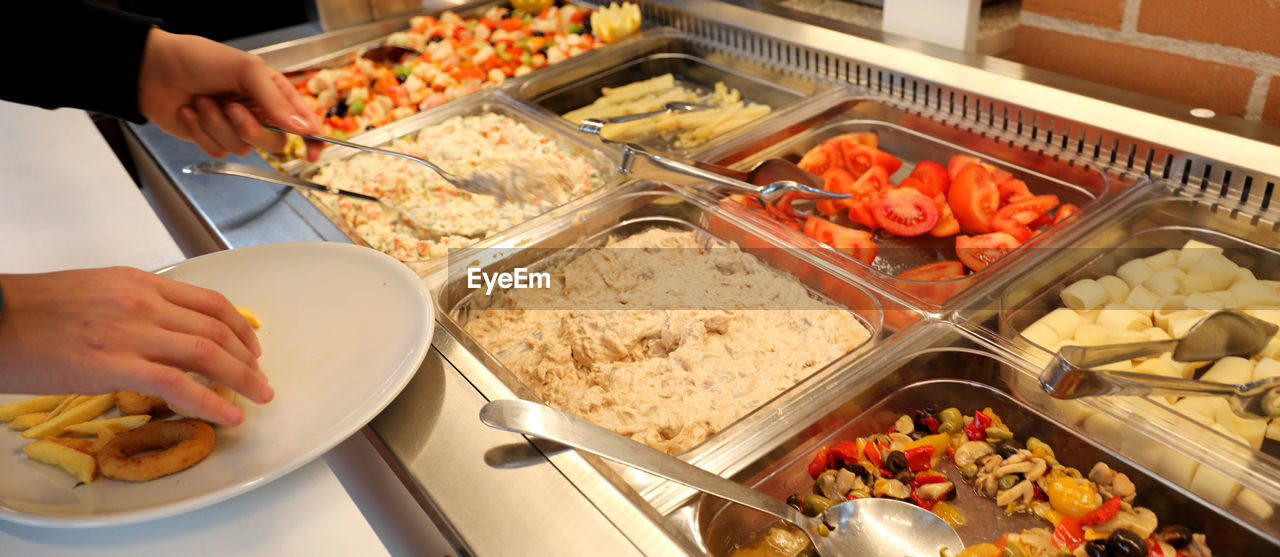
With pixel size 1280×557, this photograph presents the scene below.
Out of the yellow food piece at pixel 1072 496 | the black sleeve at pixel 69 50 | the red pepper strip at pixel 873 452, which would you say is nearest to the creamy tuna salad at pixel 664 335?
the red pepper strip at pixel 873 452

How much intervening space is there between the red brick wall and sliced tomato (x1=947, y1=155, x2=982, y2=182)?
1.20ft

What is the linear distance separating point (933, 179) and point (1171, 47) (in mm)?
531

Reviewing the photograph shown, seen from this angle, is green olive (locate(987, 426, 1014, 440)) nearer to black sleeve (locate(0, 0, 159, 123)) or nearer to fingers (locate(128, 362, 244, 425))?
fingers (locate(128, 362, 244, 425))

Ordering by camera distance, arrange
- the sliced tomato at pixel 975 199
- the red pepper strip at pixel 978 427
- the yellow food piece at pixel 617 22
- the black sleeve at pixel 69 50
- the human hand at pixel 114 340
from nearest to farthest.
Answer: the human hand at pixel 114 340, the red pepper strip at pixel 978 427, the black sleeve at pixel 69 50, the sliced tomato at pixel 975 199, the yellow food piece at pixel 617 22

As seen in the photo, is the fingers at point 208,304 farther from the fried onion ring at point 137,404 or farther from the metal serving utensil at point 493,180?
the metal serving utensil at point 493,180

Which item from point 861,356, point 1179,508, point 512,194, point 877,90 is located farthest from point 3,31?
point 1179,508

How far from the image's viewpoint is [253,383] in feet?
3.39

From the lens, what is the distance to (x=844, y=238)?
167 centimetres

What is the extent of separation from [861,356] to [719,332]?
276mm

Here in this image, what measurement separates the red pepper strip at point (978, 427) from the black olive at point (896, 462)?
5.6 inches

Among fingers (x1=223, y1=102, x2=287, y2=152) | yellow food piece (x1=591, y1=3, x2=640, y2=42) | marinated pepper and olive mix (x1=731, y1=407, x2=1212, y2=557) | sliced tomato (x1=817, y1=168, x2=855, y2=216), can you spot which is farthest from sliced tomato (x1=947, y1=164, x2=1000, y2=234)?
fingers (x1=223, y1=102, x2=287, y2=152)

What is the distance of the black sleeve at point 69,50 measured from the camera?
1468 millimetres

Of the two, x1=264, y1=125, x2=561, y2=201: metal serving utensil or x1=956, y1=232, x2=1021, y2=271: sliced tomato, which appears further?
x1=264, y1=125, x2=561, y2=201: metal serving utensil

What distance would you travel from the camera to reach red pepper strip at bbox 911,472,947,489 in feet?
3.93
